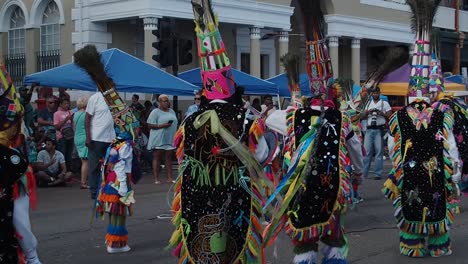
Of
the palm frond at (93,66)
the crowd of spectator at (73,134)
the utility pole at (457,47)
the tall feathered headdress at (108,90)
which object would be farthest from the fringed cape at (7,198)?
the utility pole at (457,47)

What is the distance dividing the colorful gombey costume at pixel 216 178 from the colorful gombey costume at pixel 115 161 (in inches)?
102

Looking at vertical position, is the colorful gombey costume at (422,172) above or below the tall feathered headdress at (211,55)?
below

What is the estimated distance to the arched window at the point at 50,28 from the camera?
68.9ft

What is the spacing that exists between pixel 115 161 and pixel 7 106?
3.09 m

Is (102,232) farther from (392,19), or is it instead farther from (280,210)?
(392,19)

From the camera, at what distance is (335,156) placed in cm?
550

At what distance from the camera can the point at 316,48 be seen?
18.6ft

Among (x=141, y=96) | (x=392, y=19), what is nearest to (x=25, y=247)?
(x=141, y=96)

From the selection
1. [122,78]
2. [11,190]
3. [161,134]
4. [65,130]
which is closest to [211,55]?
[11,190]

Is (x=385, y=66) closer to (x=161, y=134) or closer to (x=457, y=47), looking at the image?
(x=161, y=134)

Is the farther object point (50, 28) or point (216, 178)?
point (50, 28)

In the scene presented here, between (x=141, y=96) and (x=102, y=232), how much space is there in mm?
12347

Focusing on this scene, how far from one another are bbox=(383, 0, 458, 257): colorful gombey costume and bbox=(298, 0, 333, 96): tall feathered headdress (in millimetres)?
1759

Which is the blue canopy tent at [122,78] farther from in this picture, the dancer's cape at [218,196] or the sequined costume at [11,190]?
the sequined costume at [11,190]
